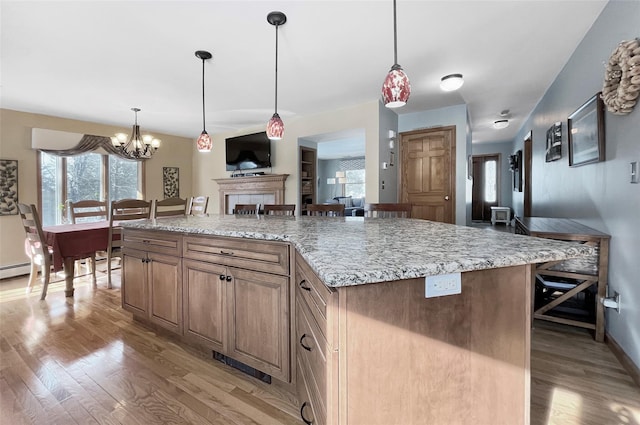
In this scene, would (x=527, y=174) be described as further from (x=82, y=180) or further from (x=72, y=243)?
(x=82, y=180)

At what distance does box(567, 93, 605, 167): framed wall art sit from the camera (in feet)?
7.07

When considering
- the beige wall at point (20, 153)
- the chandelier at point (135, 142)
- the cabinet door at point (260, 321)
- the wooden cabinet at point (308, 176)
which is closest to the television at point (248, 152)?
the wooden cabinet at point (308, 176)

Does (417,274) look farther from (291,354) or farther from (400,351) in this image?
(291,354)

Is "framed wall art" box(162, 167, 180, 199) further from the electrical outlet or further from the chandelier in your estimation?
the electrical outlet

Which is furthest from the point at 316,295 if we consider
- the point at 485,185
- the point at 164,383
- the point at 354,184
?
the point at 354,184

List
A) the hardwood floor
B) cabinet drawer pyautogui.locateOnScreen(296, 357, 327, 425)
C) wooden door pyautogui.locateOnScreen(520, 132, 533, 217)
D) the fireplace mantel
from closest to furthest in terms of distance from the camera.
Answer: cabinet drawer pyautogui.locateOnScreen(296, 357, 327, 425)
the hardwood floor
wooden door pyautogui.locateOnScreen(520, 132, 533, 217)
the fireplace mantel

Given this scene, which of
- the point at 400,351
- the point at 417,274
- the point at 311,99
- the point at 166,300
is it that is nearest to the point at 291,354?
the point at 400,351

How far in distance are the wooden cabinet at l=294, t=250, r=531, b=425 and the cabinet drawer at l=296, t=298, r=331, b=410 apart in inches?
0.5

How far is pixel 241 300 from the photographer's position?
1696 mm

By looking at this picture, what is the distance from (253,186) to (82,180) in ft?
9.36

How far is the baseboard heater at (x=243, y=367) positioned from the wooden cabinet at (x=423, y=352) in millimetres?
828

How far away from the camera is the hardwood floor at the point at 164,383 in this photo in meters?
1.47

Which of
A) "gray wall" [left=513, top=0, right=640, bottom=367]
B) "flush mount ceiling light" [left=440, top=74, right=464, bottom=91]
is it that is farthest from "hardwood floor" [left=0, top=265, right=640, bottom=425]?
"flush mount ceiling light" [left=440, top=74, right=464, bottom=91]

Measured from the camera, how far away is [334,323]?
837 millimetres
